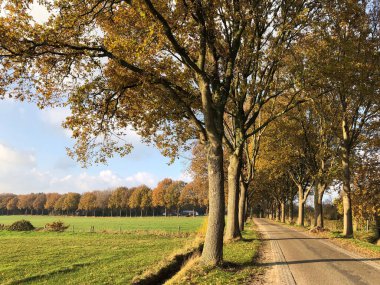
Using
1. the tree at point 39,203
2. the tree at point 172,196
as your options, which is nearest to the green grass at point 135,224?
the tree at point 172,196

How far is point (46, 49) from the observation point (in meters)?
12.2

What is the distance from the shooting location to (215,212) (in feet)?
40.0

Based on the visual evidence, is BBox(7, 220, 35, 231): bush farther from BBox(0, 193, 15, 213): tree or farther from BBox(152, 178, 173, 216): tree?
BBox(0, 193, 15, 213): tree

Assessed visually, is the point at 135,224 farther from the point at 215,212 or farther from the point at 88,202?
the point at 88,202

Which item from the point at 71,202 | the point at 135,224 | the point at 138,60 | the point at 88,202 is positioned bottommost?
the point at 135,224

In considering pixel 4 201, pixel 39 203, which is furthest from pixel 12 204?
pixel 39 203

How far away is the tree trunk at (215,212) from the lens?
12.0m

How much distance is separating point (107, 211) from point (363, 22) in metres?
146

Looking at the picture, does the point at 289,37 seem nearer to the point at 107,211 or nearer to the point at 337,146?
the point at 337,146

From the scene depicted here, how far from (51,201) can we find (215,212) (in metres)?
179

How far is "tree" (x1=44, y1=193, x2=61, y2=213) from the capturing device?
17388 cm

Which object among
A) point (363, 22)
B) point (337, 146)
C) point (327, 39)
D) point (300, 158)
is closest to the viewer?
point (327, 39)

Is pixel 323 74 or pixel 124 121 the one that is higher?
pixel 323 74

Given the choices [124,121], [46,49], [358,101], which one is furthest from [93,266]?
[358,101]
